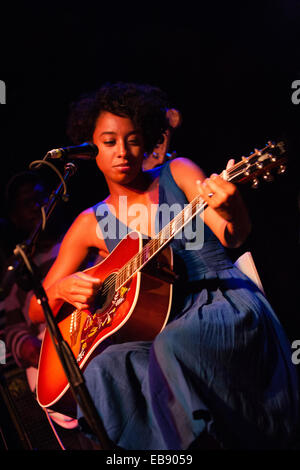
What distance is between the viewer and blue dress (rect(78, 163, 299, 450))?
1.70 meters

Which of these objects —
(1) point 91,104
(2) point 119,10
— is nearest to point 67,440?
(1) point 91,104

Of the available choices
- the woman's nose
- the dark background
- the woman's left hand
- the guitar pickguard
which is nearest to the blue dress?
the guitar pickguard

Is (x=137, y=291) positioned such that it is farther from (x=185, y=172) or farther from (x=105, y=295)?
(x=185, y=172)

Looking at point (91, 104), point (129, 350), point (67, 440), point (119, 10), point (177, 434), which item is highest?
point (119, 10)

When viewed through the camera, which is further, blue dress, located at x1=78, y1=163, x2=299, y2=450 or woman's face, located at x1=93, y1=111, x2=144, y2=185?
woman's face, located at x1=93, y1=111, x2=144, y2=185

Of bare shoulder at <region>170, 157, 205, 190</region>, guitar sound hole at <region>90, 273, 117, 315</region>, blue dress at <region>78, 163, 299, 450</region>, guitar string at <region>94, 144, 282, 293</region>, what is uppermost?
bare shoulder at <region>170, 157, 205, 190</region>

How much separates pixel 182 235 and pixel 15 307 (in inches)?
94.8

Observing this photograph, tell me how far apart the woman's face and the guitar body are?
0.49m

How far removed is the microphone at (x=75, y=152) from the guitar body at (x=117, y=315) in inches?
21.0

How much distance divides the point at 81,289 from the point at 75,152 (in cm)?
79

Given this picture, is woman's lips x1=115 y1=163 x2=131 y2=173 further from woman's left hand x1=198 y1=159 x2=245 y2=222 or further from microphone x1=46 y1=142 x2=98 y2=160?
woman's left hand x1=198 y1=159 x2=245 y2=222
